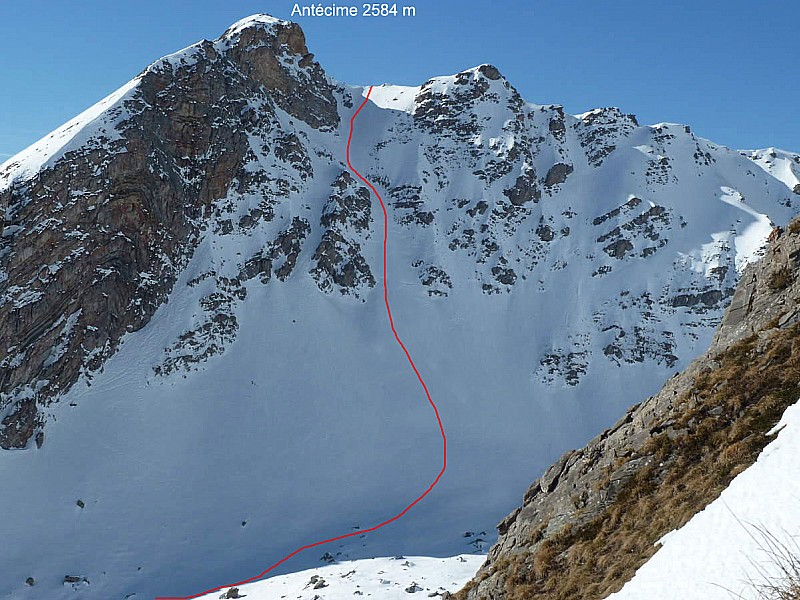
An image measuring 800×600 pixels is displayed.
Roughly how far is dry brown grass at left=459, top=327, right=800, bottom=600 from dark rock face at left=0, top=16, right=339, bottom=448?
1937 inches

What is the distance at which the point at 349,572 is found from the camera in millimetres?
37562

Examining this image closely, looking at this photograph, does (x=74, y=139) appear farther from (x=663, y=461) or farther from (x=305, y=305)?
(x=663, y=461)

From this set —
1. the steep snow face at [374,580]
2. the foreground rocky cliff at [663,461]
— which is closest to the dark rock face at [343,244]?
the steep snow face at [374,580]

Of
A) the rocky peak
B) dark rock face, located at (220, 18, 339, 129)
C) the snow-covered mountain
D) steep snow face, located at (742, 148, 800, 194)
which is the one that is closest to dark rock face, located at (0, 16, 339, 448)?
the snow-covered mountain

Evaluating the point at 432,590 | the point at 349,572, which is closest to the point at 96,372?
the point at 349,572

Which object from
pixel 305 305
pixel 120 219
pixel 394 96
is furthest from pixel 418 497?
pixel 394 96

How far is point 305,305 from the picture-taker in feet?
234

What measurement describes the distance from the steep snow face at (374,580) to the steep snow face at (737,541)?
23.9m

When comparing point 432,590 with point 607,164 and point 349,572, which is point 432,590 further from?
point 607,164

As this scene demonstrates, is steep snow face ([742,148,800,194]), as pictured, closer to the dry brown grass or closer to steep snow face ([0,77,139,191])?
steep snow face ([0,77,139,191])

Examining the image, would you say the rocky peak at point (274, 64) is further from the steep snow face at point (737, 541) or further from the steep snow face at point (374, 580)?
the steep snow face at point (737, 541)

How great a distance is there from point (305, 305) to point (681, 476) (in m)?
61.0

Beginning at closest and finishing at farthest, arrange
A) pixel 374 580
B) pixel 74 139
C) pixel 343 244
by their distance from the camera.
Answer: pixel 374 580 → pixel 74 139 → pixel 343 244

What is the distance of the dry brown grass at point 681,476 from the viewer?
11.3 metres
